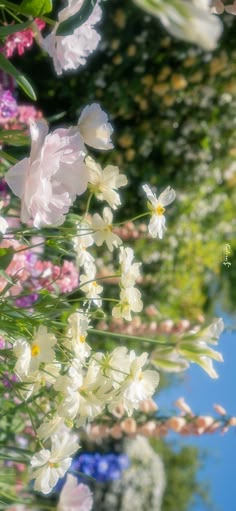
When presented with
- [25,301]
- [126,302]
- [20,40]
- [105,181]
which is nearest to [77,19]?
[105,181]

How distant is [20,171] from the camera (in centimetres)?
65

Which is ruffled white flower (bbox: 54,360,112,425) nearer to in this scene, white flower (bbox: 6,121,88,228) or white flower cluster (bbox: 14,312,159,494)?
white flower cluster (bbox: 14,312,159,494)

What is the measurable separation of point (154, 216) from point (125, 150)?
6.89 ft

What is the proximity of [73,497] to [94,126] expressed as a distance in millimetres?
376

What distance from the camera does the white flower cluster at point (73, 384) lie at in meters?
0.76

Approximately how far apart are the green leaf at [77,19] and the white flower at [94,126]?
7 centimetres

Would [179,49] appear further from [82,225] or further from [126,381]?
[126,381]

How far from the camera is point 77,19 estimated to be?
26.5 inches

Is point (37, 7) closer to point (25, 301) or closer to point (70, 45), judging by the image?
point (70, 45)

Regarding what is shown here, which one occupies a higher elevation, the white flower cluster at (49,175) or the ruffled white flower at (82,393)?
the white flower cluster at (49,175)

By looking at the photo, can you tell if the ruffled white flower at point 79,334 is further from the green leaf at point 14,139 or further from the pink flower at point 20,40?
the pink flower at point 20,40

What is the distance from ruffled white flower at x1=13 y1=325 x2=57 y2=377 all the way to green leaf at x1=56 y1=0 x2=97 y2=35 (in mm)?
242

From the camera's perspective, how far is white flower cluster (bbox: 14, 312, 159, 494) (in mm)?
760

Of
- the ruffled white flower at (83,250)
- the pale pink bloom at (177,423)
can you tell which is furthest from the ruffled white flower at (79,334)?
the pale pink bloom at (177,423)
